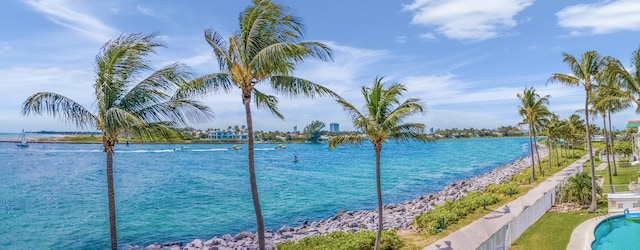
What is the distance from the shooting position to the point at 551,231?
55.8 feet

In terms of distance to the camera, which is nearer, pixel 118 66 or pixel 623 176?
pixel 118 66

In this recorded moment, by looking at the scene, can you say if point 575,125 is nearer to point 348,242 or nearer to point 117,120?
point 348,242

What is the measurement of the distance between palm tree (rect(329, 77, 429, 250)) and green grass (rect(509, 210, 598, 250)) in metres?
6.34

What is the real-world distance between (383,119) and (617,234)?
12144 millimetres

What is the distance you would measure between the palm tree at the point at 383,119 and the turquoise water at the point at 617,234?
29.1 ft

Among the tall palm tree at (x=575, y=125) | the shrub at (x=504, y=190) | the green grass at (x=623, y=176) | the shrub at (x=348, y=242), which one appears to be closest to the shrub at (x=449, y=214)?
the shrub at (x=348, y=242)

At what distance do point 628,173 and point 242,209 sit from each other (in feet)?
105

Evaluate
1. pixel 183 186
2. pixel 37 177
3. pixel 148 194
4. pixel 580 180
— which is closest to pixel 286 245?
pixel 580 180

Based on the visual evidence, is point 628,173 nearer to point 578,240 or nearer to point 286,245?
point 578,240

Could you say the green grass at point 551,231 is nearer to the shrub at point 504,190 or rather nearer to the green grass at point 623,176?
the green grass at point 623,176

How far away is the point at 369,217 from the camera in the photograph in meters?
25.9

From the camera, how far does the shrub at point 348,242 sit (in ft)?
49.5

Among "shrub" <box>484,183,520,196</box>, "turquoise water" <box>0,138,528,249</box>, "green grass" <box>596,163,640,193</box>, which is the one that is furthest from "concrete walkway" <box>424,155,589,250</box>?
"green grass" <box>596,163,640,193</box>

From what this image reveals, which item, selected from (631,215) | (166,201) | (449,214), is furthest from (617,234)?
(166,201)
